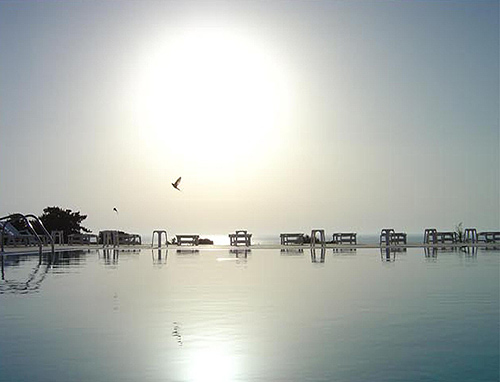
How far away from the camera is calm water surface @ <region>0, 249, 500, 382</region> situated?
4016mm

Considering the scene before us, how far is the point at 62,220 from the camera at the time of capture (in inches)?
1526

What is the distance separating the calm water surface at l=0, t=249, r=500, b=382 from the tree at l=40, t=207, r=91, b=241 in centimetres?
2928

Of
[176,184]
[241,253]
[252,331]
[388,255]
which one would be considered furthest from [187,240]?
[252,331]

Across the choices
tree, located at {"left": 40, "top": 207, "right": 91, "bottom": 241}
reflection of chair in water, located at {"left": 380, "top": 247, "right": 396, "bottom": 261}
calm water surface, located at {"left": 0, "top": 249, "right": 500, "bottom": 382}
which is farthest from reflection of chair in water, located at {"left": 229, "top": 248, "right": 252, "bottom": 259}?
tree, located at {"left": 40, "top": 207, "right": 91, "bottom": 241}

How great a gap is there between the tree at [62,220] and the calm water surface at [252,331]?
29282mm

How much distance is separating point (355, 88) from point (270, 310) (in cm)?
1846

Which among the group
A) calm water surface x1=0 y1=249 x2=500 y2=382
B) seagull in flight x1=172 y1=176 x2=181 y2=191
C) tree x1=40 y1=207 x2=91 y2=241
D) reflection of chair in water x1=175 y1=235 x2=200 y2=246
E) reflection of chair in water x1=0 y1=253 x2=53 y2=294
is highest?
seagull in flight x1=172 y1=176 x2=181 y2=191

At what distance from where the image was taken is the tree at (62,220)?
38.3 metres

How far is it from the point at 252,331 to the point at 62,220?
3515cm

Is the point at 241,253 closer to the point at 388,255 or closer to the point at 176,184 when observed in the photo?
the point at 388,255

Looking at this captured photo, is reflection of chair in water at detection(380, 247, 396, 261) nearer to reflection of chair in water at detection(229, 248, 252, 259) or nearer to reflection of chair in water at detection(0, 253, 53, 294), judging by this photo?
reflection of chair in water at detection(229, 248, 252, 259)

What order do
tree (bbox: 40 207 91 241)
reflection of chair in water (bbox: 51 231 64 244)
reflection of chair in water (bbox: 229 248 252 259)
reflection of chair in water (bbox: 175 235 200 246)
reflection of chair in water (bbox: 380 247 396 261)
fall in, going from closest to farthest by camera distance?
reflection of chair in water (bbox: 380 247 396 261)
reflection of chair in water (bbox: 229 248 252 259)
reflection of chair in water (bbox: 175 235 200 246)
reflection of chair in water (bbox: 51 231 64 244)
tree (bbox: 40 207 91 241)

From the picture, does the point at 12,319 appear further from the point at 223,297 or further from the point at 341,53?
the point at 341,53

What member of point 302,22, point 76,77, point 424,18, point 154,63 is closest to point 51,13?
point 76,77
